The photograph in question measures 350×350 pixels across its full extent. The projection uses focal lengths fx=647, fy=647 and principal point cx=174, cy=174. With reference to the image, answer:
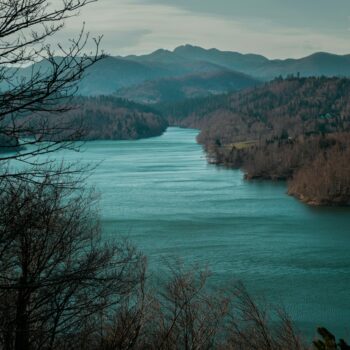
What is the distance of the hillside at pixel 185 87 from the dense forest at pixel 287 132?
32672 millimetres

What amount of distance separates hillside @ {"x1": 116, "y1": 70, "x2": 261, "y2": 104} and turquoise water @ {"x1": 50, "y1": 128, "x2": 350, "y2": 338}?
312 ft

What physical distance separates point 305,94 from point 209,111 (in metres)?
15.8

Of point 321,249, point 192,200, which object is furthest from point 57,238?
point 192,200

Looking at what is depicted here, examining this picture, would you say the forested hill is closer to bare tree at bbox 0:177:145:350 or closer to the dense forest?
the dense forest

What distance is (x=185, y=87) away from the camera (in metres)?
148

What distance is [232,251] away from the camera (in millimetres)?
13195

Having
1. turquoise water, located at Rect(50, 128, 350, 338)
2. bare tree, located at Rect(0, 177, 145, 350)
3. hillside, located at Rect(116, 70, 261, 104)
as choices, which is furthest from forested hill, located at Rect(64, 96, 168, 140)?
bare tree, located at Rect(0, 177, 145, 350)

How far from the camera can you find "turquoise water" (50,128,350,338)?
10.3 m

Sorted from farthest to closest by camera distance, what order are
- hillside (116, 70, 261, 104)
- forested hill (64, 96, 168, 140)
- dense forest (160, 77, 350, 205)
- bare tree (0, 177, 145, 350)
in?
hillside (116, 70, 261, 104)
forested hill (64, 96, 168, 140)
dense forest (160, 77, 350, 205)
bare tree (0, 177, 145, 350)

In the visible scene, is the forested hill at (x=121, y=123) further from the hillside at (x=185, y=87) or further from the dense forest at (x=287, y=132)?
the hillside at (x=185, y=87)

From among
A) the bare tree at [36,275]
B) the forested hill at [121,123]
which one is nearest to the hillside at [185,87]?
the forested hill at [121,123]

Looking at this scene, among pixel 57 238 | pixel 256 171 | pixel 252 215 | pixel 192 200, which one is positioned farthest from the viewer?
pixel 256 171

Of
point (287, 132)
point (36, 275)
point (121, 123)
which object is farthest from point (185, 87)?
point (36, 275)

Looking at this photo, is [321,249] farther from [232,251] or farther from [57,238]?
[57,238]
